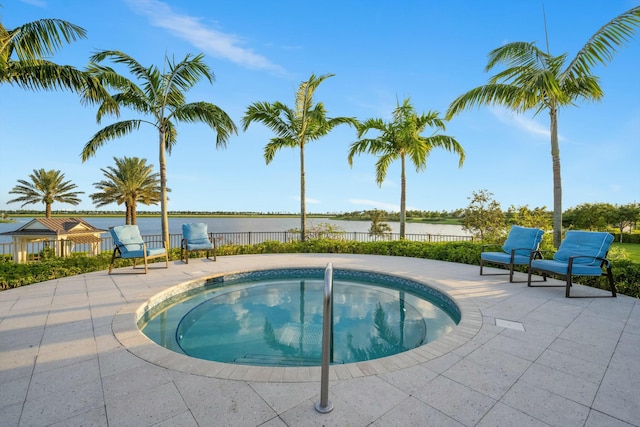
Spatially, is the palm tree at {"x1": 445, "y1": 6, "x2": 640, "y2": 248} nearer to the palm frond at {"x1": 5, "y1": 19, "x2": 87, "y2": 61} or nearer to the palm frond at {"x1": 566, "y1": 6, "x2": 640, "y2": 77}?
the palm frond at {"x1": 566, "y1": 6, "x2": 640, "y2": 77}

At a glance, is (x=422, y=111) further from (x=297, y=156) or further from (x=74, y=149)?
(x=74, y=149)

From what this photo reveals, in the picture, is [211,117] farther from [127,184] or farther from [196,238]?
[127,184]

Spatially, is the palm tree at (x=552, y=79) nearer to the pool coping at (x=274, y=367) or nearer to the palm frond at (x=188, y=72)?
the pool coping at (x=274, y=367)

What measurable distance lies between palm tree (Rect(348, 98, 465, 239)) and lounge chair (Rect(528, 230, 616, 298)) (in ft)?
18.5

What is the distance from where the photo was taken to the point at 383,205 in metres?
20.3

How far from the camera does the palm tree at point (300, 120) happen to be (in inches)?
411

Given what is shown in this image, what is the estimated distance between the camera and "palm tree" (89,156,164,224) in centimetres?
2311

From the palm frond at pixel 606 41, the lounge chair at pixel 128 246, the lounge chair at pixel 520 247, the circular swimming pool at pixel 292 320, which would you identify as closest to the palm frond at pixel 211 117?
the lounge chair at pixel 128 246

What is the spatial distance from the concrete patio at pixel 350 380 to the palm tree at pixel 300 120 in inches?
323

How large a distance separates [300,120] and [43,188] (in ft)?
95.9

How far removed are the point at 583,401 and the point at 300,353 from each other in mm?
2478

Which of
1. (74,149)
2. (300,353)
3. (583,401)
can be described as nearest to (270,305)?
(300,353)

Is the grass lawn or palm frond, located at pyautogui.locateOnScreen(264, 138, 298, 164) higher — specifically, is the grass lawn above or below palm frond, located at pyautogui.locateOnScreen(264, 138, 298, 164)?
below

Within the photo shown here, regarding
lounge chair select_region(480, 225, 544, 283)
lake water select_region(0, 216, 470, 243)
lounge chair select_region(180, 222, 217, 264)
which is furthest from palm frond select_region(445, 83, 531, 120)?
lounge chair select_region(180, 222, 217, 264)
